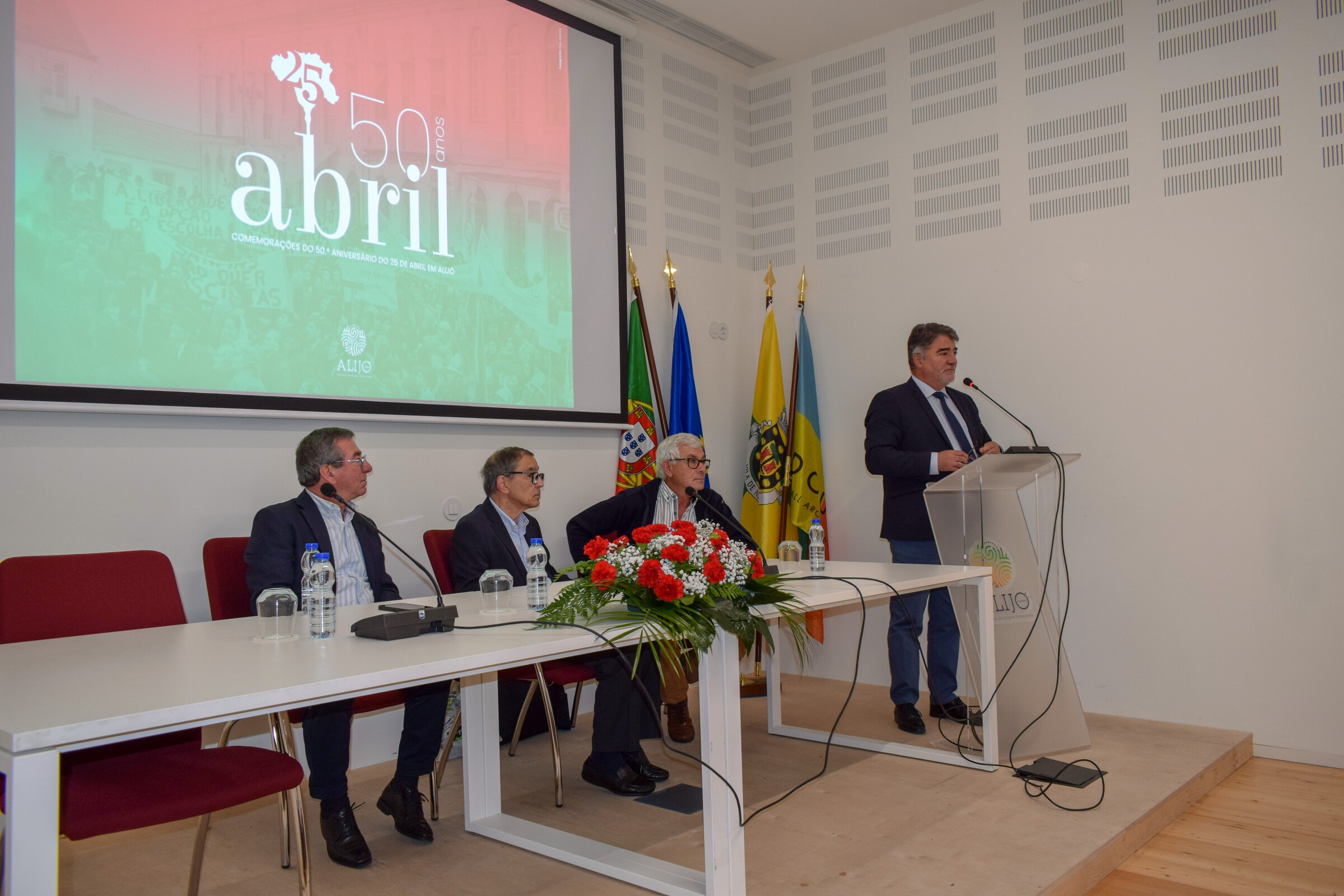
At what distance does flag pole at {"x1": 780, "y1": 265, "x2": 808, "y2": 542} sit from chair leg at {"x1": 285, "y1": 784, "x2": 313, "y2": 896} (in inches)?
122

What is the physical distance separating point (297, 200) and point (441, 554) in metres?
1.36

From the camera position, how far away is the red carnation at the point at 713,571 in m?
2.14

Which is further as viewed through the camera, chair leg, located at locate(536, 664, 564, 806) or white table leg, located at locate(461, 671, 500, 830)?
chair leg, located at locate(536, 664, 564, 806)

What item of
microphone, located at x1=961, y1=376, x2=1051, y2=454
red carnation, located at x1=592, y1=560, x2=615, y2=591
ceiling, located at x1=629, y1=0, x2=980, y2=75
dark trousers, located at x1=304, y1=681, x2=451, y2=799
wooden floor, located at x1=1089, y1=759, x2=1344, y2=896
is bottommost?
wooden floor, located at x1=1089, y1=759, x2=1344, y2=896

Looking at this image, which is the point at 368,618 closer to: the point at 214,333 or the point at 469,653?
the point at 469,653

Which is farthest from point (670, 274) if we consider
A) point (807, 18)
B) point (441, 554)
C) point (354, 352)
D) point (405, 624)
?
point (405, 624)

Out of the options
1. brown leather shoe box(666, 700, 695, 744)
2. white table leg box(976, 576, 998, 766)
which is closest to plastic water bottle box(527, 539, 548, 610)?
brown leather shoe box(666, 700, 695, 744)

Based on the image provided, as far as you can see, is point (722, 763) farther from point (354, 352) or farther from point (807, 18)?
point (807, 18)

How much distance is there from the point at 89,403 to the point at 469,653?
6.21 feet

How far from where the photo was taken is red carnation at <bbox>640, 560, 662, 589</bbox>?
2.06 metres

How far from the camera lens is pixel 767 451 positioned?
16.5ft

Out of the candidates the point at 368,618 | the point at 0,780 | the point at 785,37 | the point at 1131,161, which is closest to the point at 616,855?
the point at 368,618

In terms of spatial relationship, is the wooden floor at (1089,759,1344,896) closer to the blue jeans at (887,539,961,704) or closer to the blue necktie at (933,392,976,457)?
the blue jeans at (887,539,961,704)

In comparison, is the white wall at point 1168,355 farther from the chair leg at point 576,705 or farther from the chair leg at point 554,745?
the chair leg at point 554,745
